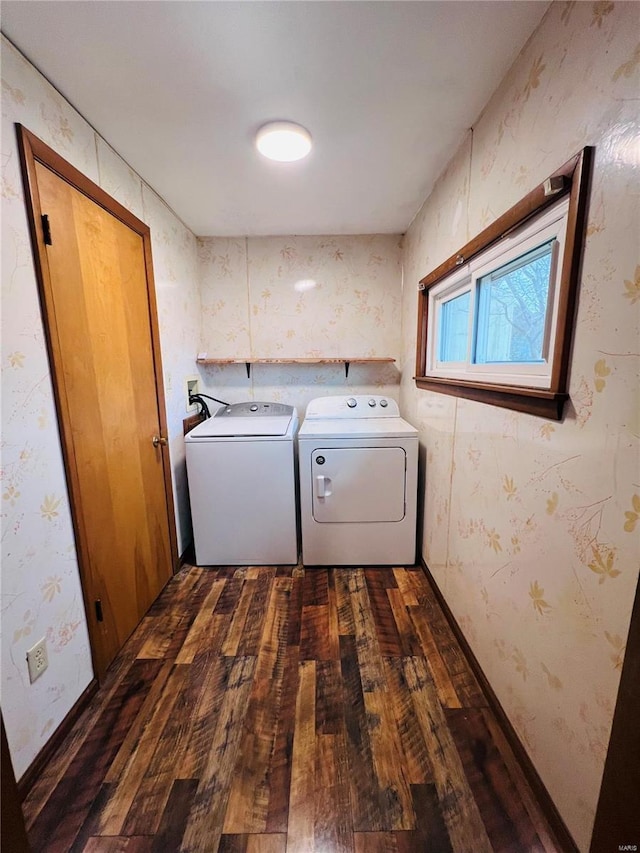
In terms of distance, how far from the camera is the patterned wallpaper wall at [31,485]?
0.97 m

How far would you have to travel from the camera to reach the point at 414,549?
6.97ft

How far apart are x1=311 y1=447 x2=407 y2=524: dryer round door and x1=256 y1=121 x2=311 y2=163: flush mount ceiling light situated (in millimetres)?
1491

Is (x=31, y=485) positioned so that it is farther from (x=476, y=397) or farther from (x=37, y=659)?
(x=476, y=397)

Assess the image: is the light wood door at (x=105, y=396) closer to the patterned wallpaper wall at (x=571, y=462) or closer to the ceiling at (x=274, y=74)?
the ceiling at (x=274, y=74)

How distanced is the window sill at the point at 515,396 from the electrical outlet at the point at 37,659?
68.2 inches

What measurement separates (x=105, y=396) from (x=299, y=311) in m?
1.66

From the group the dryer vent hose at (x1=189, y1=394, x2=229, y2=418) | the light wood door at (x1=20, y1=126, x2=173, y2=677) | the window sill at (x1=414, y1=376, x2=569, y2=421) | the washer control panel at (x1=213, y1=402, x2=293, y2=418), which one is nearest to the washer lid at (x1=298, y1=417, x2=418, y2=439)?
the washer control panel at (x1=213, y1=402, x2=293, y2=418)

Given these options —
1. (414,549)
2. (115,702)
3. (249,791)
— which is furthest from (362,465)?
(115,702)

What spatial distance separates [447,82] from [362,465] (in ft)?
5.61

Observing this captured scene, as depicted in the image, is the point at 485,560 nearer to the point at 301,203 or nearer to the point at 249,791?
the point at 249,791

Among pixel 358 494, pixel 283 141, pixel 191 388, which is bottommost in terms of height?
pixel 358 494

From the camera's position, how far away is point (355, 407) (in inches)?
99.4

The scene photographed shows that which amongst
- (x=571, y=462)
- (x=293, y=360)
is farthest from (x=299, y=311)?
(x=571, y=462)

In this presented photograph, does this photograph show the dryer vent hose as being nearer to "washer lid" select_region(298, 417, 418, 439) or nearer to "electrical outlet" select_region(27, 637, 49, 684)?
"washer lid" select_region(298, 417, 418, 439)
